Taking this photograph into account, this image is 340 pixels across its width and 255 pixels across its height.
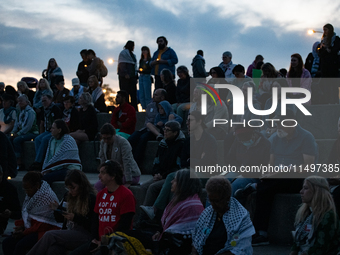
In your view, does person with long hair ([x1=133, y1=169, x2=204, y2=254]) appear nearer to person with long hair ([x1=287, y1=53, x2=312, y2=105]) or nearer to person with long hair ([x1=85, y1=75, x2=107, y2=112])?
person with long hair ([x1=287, y1=53, x2=312, y2=105])

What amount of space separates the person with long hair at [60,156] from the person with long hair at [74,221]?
1.76m

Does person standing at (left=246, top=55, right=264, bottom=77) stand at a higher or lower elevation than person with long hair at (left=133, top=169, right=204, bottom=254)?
higher

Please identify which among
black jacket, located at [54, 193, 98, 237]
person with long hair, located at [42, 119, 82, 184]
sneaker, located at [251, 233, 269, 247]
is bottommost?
sneaker, located at [251, 233, 269, 247]

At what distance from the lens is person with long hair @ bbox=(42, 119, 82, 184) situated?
6.78 metres

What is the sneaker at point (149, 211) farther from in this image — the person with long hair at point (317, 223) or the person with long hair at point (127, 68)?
the person with long hair at point (127, 68)

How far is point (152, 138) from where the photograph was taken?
796cm

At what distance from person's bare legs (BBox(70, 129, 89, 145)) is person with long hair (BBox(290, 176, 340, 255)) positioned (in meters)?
5.31

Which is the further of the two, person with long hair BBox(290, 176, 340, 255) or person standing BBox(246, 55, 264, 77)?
person standing BBox(246, 55, 264, 77)

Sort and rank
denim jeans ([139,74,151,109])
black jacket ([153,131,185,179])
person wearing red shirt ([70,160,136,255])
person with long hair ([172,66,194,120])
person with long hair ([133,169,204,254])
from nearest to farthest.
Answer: person with long hair ([133,169,204,254])
person wearing red shirt ([70,160,136,255])
black jacket ([153,131,185,179])
person with long hair ([172,66,194,120])
denim jeans ([139,74,151,109])

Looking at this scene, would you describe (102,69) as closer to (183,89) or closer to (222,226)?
(183,89)

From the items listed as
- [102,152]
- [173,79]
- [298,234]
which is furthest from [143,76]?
[298,234]

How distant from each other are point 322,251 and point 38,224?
3121 millimetres

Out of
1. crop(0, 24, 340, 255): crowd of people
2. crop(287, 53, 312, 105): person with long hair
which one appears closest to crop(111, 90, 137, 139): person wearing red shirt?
crop(0, 24, 340, 255): crowd of people

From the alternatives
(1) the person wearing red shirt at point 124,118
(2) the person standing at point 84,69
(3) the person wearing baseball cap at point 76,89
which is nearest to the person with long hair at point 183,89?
(1) the person wearing red shirt at point 124,118
